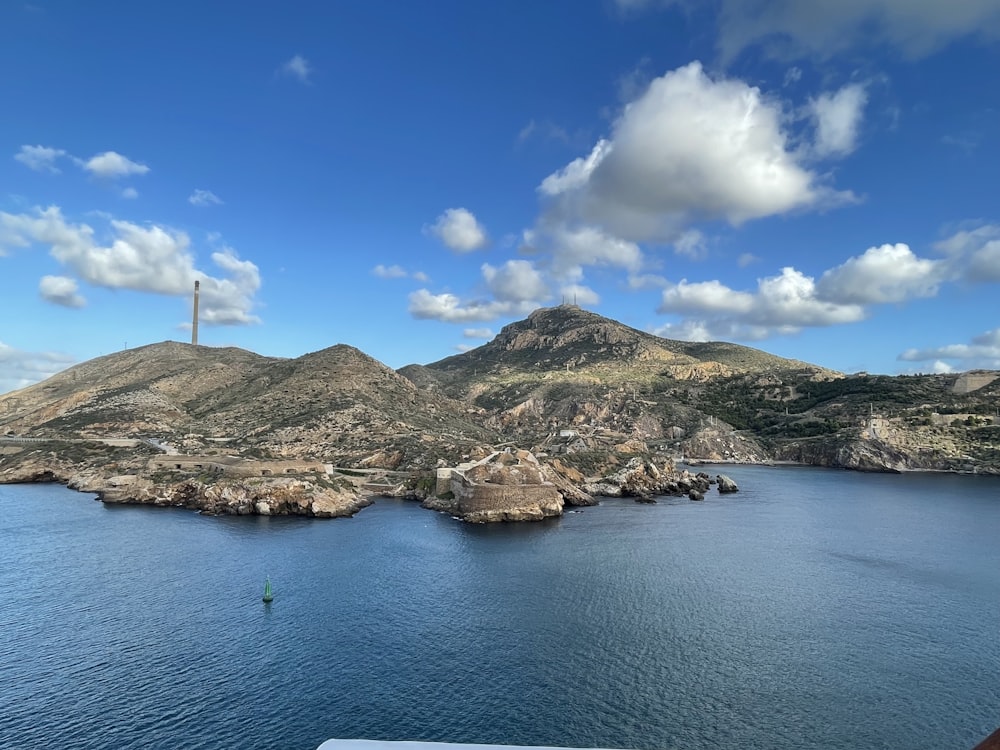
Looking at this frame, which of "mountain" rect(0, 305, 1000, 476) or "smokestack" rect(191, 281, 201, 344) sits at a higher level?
"smokestack" rect(191, 281, 201, 344)

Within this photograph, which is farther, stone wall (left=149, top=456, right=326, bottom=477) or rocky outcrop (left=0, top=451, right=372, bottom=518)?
stone wall (left=149, top=456, right=326, bottom=477)

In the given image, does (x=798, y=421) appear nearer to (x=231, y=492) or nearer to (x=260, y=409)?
(x=260, y=409)

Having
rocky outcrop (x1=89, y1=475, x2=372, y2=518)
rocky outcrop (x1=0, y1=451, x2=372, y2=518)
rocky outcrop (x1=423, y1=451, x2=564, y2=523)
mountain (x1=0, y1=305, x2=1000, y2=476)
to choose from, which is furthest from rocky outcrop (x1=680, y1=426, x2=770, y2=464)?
rocky outcrop (x1=89, y1=475, x2=372, y2=518)

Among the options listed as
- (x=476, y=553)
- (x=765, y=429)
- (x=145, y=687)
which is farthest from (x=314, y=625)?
(x=765, y=429)

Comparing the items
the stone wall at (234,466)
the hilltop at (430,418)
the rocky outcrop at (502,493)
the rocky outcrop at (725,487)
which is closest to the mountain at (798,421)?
the hilltop at (430,418)

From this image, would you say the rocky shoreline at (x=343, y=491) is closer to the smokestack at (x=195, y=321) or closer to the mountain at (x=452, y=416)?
the mountain at (x=452, y=416)

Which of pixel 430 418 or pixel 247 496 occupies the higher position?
pixel 430 418

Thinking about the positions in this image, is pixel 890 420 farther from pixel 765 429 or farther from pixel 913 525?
pixel 913 525

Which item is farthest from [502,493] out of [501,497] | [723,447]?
[723,447]

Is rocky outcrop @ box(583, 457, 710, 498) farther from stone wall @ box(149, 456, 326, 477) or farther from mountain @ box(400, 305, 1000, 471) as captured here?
stone wall @ box(149, 456, 326, 477)

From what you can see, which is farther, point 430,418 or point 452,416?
point 452,416
